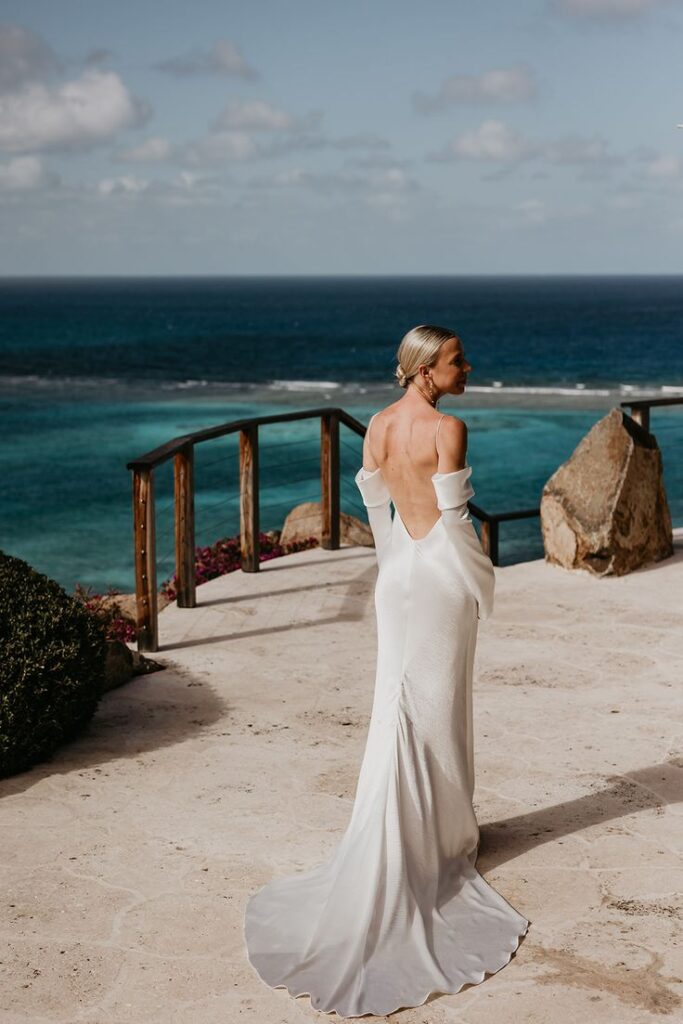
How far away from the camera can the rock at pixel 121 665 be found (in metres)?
7.93

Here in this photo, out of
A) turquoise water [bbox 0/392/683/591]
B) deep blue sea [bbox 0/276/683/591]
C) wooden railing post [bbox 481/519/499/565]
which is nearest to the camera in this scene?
wooden railing post [bbox 481/519/499/565]

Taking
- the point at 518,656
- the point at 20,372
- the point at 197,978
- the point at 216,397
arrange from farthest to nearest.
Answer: the point at 20,372 → the point at 216,397 → the point at 518,656 → the point at 197,978

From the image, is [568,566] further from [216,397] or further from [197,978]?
[216,397]

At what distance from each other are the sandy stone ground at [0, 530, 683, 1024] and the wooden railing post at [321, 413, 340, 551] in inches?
71.9

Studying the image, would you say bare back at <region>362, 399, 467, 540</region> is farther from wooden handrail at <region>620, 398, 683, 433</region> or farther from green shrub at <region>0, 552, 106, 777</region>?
wooden handrail at <region>620, 398, 683, 433</region>

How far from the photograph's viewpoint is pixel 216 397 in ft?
192

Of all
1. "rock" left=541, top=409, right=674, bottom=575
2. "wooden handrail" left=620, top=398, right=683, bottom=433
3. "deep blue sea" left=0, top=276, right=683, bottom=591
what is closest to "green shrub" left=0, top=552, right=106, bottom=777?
"rock" left=541, top=409, right=674, bottom=575

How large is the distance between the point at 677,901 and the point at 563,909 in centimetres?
49

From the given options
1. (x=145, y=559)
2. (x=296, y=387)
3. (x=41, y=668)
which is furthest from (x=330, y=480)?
(x=296, y=387)

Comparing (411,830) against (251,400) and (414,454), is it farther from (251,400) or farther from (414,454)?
(251,400)

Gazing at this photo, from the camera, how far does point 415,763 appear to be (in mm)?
4977

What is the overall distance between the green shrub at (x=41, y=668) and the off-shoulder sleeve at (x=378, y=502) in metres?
2.18

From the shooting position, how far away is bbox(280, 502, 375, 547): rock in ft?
46.5

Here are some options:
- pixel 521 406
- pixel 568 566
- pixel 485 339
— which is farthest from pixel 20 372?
pixel 568 566
